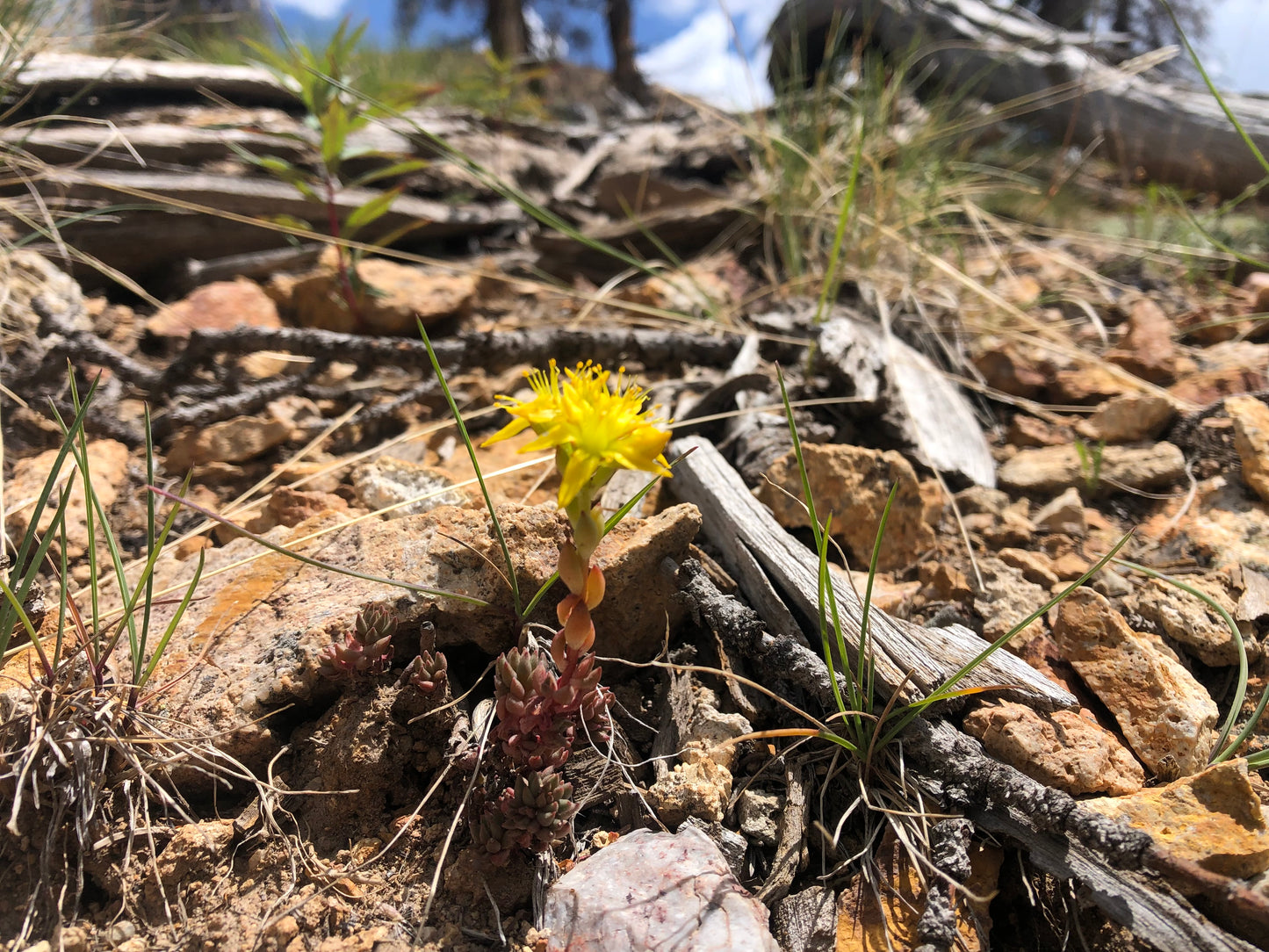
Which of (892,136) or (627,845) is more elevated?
(892,136)

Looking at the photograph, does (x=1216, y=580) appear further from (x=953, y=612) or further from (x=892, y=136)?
(x=892, y=136)

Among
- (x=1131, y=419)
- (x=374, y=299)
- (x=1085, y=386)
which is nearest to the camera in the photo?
(x=1131, y=419)

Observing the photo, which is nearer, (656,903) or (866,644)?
(656,903)

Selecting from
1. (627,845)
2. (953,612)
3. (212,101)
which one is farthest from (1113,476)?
(212,101)

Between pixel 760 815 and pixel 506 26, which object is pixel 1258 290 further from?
pixel 506 26

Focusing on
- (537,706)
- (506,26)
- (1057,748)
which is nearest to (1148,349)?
(1057,748)

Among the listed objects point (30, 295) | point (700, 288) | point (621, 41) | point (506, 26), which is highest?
point (506, 26)

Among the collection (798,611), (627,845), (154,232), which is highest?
(154,232)
